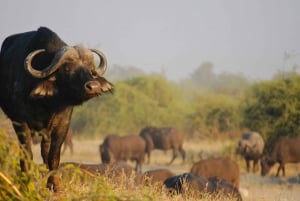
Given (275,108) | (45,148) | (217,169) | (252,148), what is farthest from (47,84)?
(275,108)

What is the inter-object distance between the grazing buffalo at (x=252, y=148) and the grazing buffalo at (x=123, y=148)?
14.7 feet

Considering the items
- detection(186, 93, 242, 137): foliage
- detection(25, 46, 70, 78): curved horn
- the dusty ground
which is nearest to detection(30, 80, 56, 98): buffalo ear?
detection(25, 46, 70, 78): curved horn

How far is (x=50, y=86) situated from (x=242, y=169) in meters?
22.8

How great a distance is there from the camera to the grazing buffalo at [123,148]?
26.6 meters

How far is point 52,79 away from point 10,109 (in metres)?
0.80

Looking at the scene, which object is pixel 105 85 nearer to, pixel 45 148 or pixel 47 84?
pixel 47 84

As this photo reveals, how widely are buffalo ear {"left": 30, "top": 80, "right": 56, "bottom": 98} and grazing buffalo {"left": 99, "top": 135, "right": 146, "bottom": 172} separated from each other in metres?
19.6

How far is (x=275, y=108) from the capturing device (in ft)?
96.4

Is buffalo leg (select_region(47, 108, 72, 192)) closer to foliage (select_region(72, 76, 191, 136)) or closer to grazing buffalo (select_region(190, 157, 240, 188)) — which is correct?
grazing buffalo (select_region(190, 157, 240, 188))

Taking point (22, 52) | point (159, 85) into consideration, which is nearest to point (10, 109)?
point (22, 52)

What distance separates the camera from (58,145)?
6.64 m

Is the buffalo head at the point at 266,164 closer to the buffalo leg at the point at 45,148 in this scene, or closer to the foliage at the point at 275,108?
the foliage at the point at 275,108

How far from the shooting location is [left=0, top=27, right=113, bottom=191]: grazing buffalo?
6344mm

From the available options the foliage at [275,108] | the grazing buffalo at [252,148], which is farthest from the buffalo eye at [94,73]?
the foliage at [275,108]
